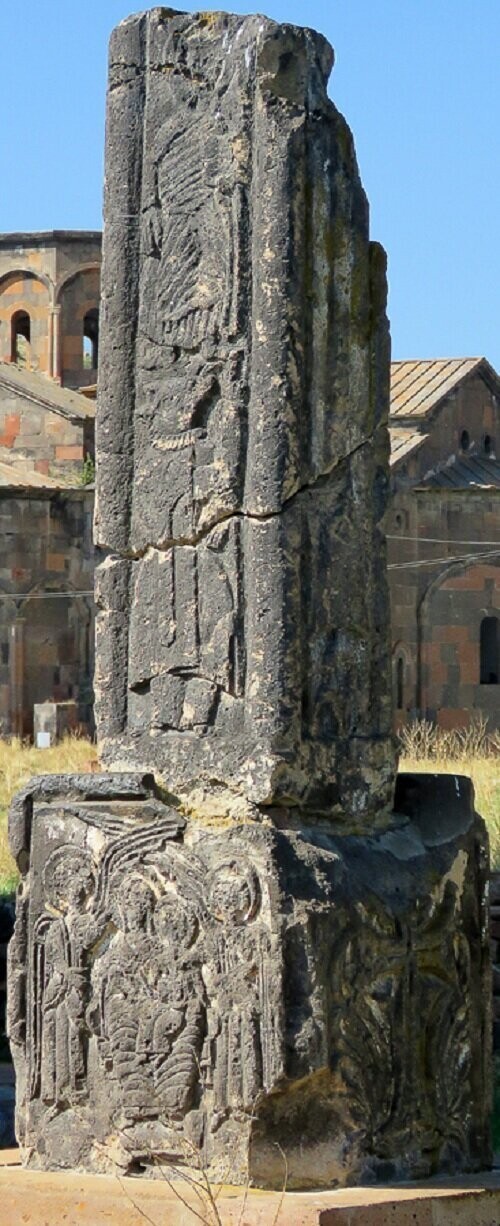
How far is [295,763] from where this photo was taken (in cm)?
502

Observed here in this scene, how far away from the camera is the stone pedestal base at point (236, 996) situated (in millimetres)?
4891

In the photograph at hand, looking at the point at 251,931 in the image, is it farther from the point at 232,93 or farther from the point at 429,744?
the point at 429,744

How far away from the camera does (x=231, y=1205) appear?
15.5 ft

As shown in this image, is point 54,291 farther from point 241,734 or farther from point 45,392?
point 241,734

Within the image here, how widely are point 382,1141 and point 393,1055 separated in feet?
0.62

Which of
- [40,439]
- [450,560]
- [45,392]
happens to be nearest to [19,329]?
[45,392]

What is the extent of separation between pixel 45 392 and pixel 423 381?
5.22 meters

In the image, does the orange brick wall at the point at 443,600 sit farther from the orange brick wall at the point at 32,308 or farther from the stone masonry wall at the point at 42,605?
the orange brick wall at the point at 32,308

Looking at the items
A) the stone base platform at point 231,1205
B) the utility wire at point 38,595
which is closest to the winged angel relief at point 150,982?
the stone base platform at point 231,1205

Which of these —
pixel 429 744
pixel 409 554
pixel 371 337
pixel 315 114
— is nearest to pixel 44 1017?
pixel 371 337

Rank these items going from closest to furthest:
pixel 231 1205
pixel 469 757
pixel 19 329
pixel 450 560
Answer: pixel 231 1205, pixel 469 757, pixel 450 560, pixel 19 329

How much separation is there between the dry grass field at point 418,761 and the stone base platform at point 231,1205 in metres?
6.50

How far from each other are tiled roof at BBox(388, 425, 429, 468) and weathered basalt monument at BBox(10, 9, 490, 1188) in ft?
75.7

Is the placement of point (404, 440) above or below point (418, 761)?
above
